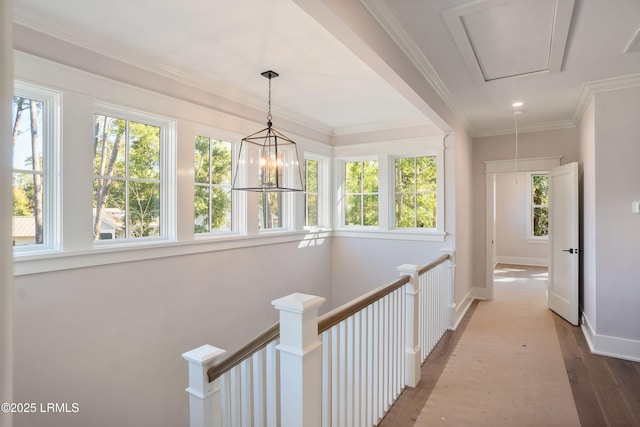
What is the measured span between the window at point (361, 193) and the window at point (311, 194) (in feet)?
1.52

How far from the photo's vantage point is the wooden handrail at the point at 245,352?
1.60 m

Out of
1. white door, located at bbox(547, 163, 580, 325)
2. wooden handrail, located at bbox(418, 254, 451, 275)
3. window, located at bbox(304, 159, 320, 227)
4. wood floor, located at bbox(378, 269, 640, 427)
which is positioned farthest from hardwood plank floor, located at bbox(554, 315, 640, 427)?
window, located at bbox(304, 159, 320, 227)

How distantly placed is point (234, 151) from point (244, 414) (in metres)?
2.64

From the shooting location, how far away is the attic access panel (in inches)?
80.6

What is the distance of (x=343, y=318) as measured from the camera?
175 centimetres

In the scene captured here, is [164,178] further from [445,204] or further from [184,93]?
[445,204]

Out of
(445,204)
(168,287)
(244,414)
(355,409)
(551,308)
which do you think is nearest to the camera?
(244,414)

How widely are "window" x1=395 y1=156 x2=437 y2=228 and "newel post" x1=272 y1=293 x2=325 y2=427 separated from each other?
3.43 meters

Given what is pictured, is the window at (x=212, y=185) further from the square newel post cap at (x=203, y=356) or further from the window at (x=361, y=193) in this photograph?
the window at (x=361, y=193)

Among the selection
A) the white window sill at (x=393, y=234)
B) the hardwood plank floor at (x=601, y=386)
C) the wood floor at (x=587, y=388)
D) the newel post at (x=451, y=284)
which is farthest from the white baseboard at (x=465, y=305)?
the hardwood plank floor at (x=601, y=386)

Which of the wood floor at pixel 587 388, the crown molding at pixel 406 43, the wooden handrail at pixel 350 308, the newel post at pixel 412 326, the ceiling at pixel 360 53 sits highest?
the ceiling at pixel 360 53

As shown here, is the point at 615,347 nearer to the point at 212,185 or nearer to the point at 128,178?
the point at 212,185

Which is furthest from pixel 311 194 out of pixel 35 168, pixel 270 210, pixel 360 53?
pixel 35 168

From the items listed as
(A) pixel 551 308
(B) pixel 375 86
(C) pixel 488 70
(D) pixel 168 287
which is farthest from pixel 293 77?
(A) pixel 551 308
